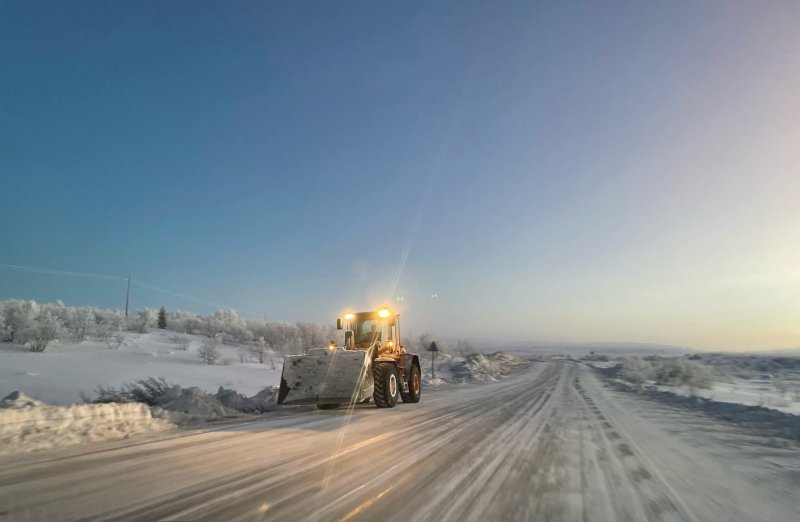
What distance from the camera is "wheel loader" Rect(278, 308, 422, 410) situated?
39.4ft

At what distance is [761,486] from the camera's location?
221 inches

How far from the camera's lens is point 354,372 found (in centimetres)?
1208

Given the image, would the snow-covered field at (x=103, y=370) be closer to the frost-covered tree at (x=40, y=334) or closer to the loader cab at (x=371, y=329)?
the frost-covered tree at (x=40, y=334)

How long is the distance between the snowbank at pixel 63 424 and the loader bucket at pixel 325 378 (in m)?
3.57

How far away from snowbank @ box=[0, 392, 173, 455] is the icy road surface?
0.67 meters

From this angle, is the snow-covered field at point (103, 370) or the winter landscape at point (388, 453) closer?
the winter landscape at point (388, 453)

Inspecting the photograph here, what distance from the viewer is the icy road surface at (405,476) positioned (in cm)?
416

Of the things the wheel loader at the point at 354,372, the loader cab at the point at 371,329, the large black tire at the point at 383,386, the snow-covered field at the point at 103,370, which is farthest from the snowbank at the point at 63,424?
the loader cab at the point at 371,329

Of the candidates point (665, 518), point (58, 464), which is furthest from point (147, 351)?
point (665, 518)

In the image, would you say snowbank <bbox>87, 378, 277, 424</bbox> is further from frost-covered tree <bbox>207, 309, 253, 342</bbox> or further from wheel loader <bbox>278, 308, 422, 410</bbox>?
frost-covered tree <bbox>207, 309, 253, 342</bbox>

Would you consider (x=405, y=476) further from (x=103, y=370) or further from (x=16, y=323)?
(x=16, y=323)

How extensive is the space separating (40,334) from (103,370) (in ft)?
22.2

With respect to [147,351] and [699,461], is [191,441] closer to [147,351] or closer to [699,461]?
[699,461]

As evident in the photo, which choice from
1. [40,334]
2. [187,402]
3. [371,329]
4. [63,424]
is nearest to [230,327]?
[40,334]
